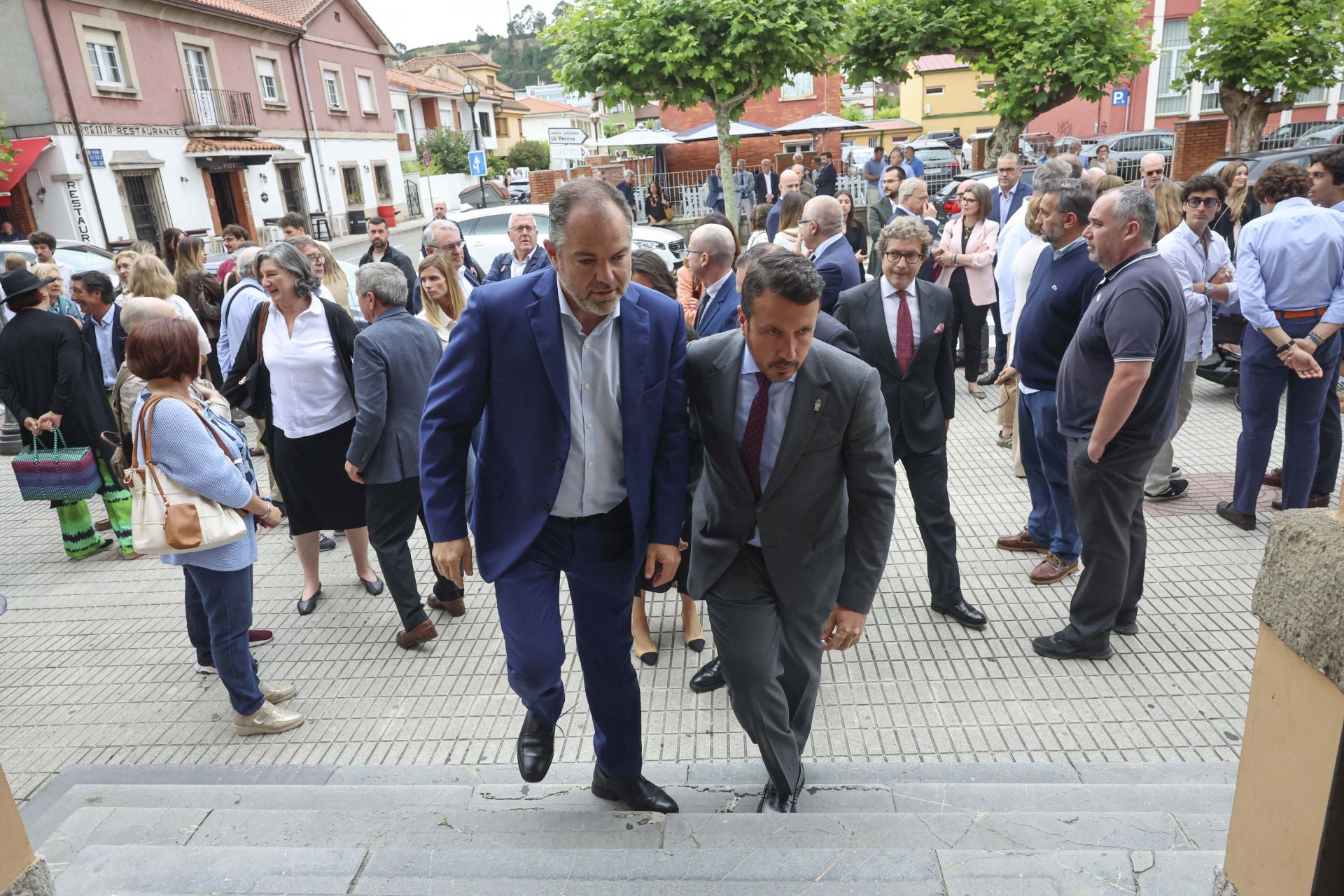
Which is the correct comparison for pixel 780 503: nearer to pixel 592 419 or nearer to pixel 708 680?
pixel 592 419

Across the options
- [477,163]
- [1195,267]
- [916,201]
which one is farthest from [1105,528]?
[477,163]

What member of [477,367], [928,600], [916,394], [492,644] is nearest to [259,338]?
[492,644]

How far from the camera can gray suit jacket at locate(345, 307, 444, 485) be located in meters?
4.41

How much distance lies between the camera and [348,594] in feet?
17.9

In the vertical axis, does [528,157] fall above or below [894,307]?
above

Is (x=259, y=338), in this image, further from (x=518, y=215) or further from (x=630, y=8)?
(x=630, y=8)

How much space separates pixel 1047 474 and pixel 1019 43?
15.7m

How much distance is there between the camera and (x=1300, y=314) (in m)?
5.09

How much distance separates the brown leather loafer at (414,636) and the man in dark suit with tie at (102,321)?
10.0ft

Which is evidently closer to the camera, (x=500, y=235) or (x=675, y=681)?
(x=675, y=681)

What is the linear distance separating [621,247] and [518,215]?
173 inches

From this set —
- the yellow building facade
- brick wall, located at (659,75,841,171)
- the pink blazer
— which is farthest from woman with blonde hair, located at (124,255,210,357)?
the yellow building facade

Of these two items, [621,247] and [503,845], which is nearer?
[621,247]

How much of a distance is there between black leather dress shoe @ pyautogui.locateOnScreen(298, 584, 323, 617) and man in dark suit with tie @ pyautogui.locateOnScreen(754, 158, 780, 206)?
16.0m
